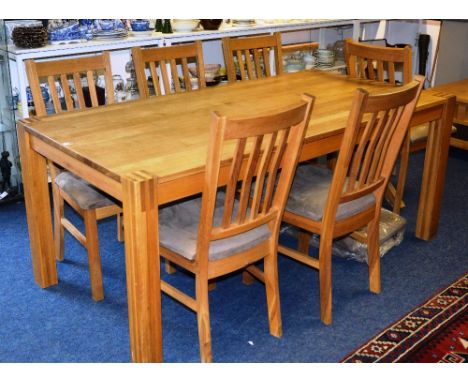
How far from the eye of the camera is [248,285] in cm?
274

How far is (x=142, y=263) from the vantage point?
1957 millimetres

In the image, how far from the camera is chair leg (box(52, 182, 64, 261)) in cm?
274

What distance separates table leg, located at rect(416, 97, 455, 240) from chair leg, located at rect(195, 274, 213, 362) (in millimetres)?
1451

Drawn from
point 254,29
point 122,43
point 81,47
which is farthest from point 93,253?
point 254,29

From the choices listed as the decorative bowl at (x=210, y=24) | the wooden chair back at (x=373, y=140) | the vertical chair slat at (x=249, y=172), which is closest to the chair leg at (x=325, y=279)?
the wooden chair back at (x=373, y=140)

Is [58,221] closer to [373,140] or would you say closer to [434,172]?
[373,140]

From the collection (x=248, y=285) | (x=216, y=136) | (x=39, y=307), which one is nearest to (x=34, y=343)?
(x=39, y=307)

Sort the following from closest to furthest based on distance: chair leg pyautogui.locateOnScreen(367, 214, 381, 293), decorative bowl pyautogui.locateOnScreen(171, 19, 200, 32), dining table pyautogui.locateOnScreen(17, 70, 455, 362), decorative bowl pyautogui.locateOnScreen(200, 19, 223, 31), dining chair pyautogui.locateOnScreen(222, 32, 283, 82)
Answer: dining table pyautogui.locateOnScreen(17, 70, 455, 362)
chair leg pyautogui.locateOnScreen(367, 214, 381, 293)
dining chair pyautogui.locateOnScreen(222, 32, 283, 82)
decorative bowl pyautogui.locateOnScreen(171, 19, 200, 32)
decorative bowl pyautogui.locateOnScreen(200, 19, 223, 31)

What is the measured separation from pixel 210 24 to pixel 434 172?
1.72 metres

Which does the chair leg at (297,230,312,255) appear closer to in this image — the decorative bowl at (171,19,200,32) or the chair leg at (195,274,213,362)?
the chair leg at (195,274,213,362)

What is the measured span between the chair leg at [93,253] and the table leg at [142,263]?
0.51m

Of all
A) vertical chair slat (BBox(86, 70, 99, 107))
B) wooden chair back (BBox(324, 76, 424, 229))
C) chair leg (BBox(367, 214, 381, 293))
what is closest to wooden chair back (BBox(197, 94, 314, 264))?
wooden chair back (BBox(324, 76, 424, 229))

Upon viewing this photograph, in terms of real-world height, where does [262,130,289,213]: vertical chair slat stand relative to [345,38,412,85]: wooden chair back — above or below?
below
